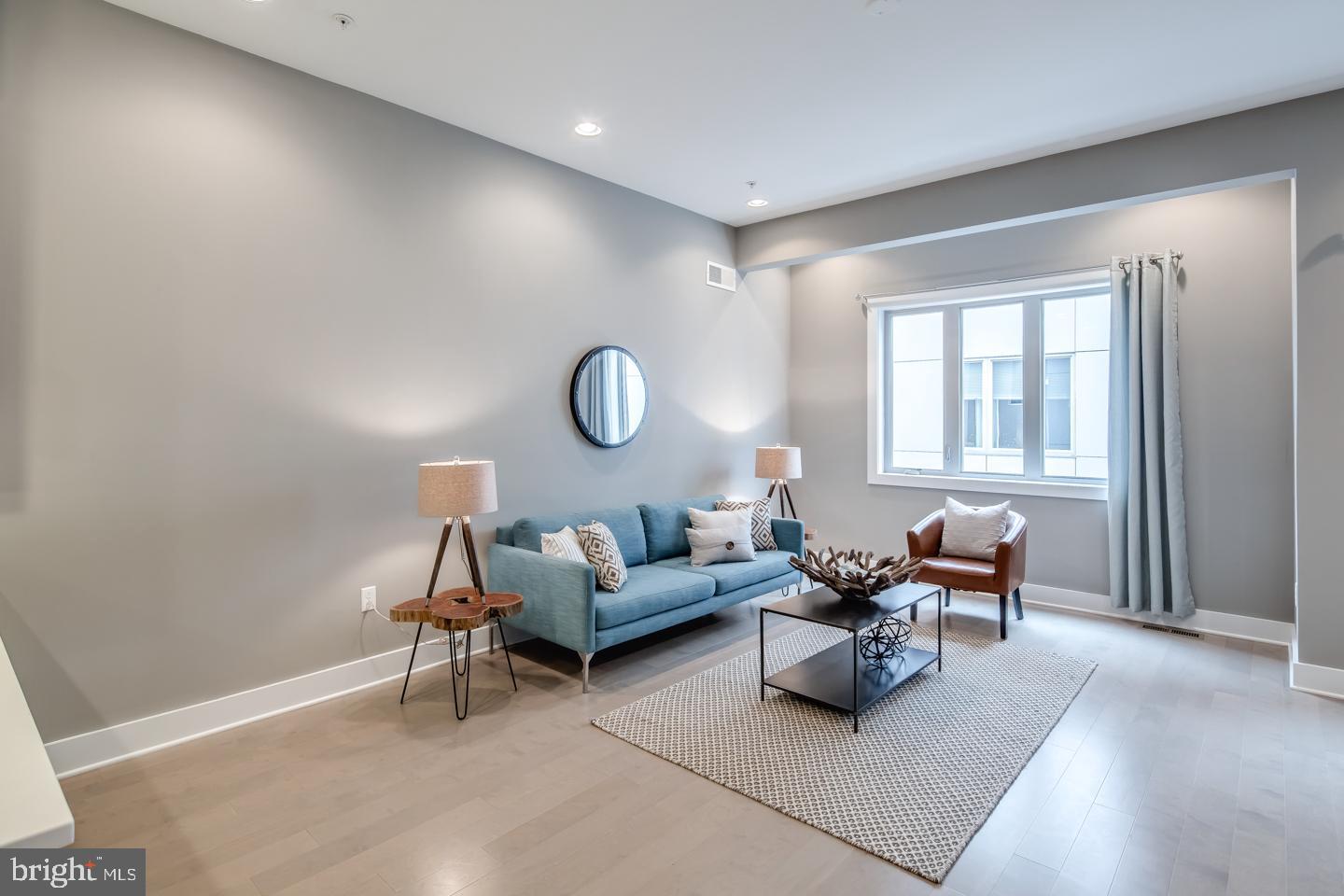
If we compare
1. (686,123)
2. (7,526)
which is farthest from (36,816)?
(686,123)

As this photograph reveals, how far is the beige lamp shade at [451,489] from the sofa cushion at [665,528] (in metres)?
1.54

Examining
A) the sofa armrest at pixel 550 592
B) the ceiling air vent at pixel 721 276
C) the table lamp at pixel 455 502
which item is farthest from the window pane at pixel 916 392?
the table lamp at pixel 455 502

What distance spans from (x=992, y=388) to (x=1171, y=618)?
2025 mm

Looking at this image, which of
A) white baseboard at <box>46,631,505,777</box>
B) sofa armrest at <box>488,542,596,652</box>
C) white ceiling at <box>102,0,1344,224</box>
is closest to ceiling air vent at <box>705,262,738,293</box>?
white ceiling at <box>102,0,1344,224</box>

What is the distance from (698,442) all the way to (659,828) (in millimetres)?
3424

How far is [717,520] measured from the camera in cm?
462

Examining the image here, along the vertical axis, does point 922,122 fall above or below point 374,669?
above

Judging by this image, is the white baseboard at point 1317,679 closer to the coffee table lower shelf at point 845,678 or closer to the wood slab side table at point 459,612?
the coffee table lower shelf at point 845,678

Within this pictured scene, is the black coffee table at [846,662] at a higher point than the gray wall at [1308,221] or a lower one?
lower

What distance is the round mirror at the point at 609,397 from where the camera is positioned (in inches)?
175

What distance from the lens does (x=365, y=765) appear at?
267 centimetres

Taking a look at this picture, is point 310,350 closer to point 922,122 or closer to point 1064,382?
point 922,122

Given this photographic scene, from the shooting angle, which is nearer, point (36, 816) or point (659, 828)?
point (36, 816)

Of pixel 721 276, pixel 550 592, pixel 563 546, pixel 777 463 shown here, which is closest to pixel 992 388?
pixel 777 463
